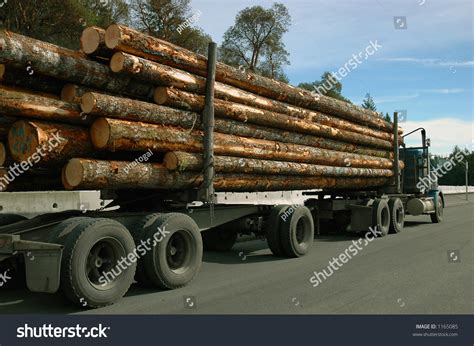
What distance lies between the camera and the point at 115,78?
6.98 metres

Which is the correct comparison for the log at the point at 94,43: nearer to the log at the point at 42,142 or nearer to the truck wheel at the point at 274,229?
the log at the point at 42,142

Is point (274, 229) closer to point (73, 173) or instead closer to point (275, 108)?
point (275, 108)

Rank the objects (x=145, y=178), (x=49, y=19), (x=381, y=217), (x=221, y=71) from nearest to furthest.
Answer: (x=145, y=178)
(x=221, y=71)
(x=381, y=217)
(x=49, y=19)

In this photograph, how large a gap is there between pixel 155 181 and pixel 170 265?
4.04 ft

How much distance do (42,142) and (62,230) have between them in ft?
3.79

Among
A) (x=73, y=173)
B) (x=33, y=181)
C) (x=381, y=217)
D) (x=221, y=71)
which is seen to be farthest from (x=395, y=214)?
(x=73, y=173)

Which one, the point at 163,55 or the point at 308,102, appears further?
the point at 308,102

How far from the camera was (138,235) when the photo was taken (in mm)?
6656

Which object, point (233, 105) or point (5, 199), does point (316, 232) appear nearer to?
point (233, 105)

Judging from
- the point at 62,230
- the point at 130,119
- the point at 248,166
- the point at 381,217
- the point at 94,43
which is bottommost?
the point at 381,217

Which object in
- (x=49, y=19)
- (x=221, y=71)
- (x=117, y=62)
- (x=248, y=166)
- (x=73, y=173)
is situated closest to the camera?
(x=73, y=173)

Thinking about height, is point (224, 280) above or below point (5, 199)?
below

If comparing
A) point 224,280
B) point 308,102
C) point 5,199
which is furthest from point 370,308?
point 5,199

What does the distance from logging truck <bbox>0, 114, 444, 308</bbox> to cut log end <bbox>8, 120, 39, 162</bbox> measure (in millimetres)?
912
